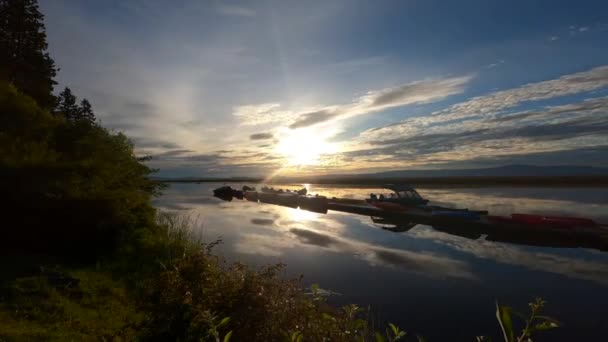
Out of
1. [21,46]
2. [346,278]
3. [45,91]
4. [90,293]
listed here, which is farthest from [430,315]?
[21,46]

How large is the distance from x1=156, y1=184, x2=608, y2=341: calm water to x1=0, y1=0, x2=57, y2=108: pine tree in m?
21.2

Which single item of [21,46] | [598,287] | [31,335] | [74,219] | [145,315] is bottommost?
[598,287]

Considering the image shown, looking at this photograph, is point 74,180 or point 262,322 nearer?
point 262,322

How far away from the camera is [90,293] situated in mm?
8719

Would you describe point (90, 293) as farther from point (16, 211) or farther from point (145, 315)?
point (16, 211)

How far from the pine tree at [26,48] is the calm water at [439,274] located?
21206 mm

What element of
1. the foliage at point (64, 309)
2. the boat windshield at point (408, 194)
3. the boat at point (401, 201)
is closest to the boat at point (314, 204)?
the boat at point (401, 201)

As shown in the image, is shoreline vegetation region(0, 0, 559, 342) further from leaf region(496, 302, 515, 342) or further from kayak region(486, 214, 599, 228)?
kayak region(486, 214, 599, 228)

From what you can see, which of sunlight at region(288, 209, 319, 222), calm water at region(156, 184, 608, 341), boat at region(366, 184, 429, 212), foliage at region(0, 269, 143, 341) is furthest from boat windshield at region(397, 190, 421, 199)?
foliage at region(0, 269, 143, 341)

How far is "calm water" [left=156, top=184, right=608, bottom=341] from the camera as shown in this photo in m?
11.0

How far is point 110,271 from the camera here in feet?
36.1

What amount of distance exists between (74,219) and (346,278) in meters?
11.7

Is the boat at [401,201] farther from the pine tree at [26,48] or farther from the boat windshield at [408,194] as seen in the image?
the pine tree at [26,48]

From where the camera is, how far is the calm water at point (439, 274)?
36.2 ft
